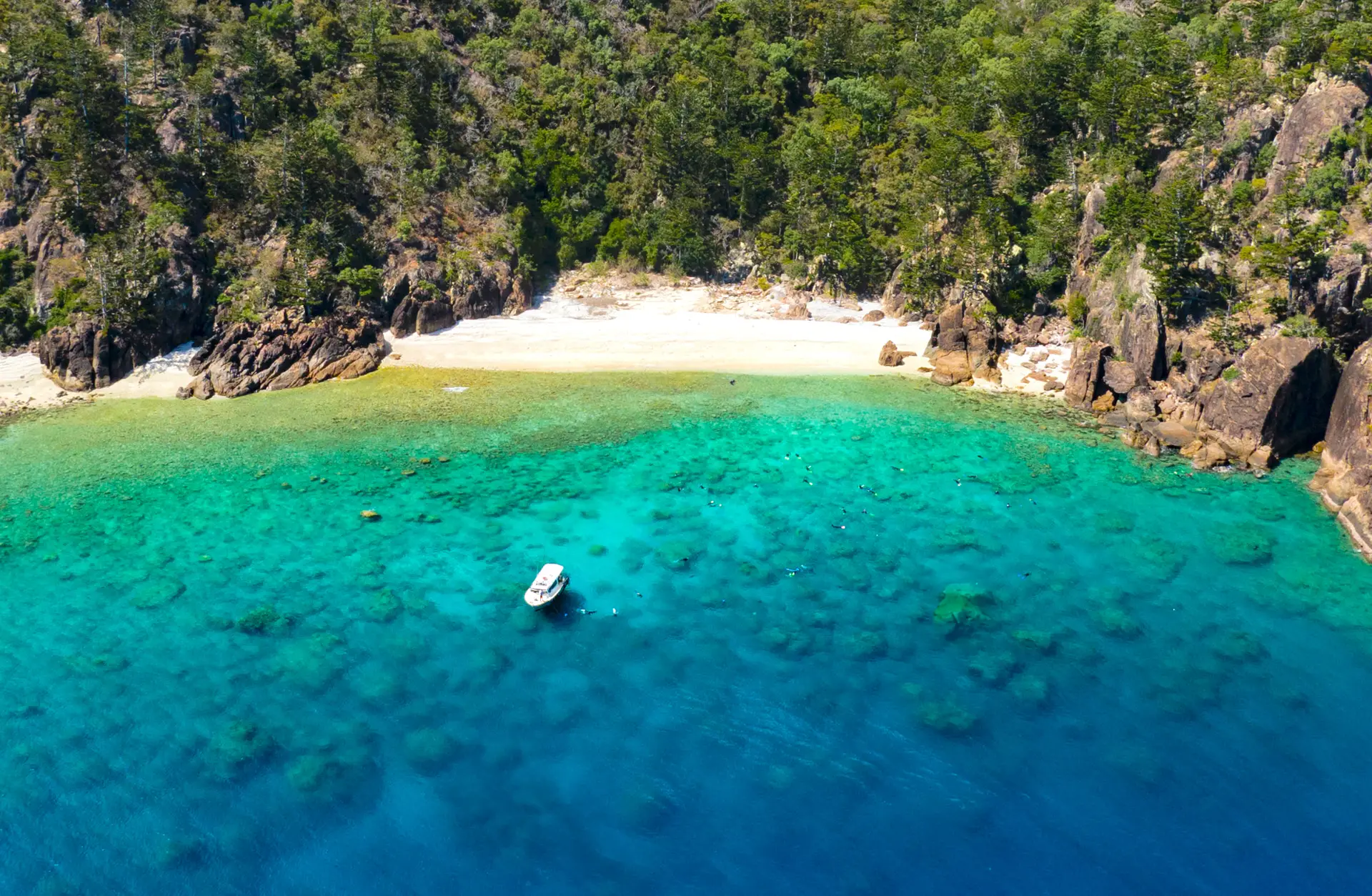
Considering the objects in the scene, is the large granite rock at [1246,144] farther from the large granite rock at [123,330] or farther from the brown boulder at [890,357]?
the large granite rock at [123,330]

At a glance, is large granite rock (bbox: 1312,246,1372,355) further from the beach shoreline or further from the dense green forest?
the beach shoreline

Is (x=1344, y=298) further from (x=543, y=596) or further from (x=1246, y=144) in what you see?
(x=543, y=596)

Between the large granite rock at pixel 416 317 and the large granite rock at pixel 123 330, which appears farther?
the large granite rock at pixel 416 317

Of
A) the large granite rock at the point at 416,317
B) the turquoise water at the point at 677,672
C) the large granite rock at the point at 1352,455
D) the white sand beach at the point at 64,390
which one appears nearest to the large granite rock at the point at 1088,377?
the turquoise water at the point at 677,672

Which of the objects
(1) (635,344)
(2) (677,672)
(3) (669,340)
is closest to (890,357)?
(3) (669,340)

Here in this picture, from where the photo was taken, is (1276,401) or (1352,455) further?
(1276,401)

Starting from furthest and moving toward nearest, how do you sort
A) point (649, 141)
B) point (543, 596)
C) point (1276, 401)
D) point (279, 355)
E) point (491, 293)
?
point (649, 141)
point (491, 293)
point (279, 355)
point (1276, 401)
point (543, 596)

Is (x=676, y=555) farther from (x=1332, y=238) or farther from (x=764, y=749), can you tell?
(x=1332, y=238)
